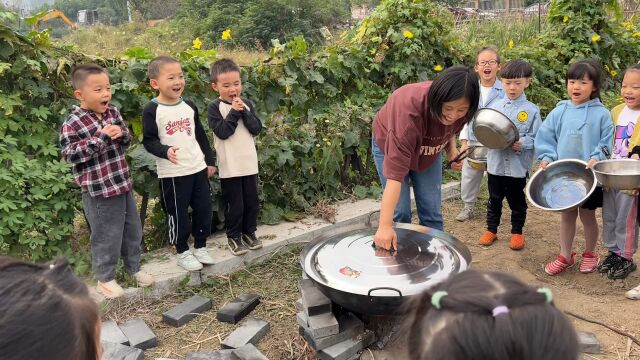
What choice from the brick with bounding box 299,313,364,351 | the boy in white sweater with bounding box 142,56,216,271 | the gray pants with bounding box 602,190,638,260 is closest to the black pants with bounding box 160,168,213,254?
the boy in white sweater with bounding box 142,56,216,271

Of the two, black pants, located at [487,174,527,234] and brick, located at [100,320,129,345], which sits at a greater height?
black pants, located at [487,174,527,234]

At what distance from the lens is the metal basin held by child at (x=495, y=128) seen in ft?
12.3

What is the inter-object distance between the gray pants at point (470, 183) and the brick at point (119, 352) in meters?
3.20

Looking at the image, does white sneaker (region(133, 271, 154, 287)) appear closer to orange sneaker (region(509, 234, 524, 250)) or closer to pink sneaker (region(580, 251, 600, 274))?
→ orange sneaker (region(509, 234, 524, 250))

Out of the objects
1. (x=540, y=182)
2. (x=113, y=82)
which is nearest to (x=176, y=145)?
(x=113, y=82)

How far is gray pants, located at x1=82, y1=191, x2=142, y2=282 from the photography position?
3.17 m

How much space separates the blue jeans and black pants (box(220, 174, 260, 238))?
0.98 metres

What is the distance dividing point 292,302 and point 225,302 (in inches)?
17.8

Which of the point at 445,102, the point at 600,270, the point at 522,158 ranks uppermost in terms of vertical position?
the point at 445,102

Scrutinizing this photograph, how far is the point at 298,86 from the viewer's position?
4.59 metres

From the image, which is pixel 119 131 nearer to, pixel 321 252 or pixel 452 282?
pixel 321 252

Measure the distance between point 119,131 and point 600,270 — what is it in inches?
132

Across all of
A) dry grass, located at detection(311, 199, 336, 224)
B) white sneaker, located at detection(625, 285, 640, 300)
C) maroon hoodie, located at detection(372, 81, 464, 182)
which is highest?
maroon hoodie, located at detection(372, 81, 464, 182)

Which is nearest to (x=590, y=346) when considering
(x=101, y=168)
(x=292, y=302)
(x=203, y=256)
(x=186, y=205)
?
(x=292, y=302)
